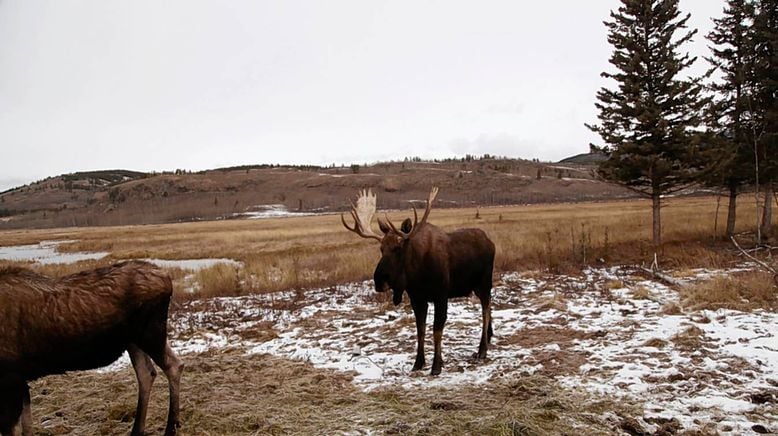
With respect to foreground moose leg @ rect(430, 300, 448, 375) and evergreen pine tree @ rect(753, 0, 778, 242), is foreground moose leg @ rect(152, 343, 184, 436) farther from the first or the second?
evergreen pine tree @ rect(753, 0, 778, 242)

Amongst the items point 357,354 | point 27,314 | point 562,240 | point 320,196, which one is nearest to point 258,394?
point 357,354

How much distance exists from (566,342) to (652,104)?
566 inches

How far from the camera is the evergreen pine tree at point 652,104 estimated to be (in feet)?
58.9

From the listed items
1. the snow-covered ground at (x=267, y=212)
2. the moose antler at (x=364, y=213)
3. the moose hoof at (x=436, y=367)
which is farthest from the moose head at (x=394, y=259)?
the snow-covered ground at (x=267, y=212)

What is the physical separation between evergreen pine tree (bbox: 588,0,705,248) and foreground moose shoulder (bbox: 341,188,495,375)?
44.7ft

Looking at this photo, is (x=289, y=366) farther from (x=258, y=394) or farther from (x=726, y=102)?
(x=726, y=102)

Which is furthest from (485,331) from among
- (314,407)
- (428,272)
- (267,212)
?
(267,212)

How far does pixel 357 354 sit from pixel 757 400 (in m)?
5.34

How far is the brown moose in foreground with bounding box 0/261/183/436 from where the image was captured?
14.5 ft

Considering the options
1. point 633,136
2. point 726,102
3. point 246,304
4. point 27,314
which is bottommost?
point 246,304

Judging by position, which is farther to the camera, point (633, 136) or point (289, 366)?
point (633, 136)

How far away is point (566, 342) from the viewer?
7684mm

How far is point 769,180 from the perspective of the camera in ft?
60.9

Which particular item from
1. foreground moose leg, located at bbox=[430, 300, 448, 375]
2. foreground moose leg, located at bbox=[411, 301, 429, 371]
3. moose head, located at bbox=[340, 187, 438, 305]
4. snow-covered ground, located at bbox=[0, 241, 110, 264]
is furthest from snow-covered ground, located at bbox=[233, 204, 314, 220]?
foreground moose leg, located at bbox=[430, 300, 448, 375]
